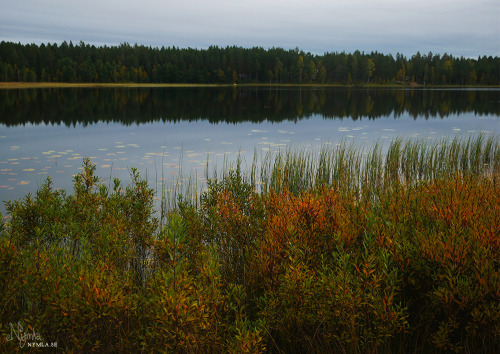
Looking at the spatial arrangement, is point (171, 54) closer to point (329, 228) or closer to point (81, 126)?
point (81, 126)

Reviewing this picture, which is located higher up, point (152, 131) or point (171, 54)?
point (171, 54)

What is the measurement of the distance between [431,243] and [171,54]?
152010mm

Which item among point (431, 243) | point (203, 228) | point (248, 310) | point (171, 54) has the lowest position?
point (248, 310)

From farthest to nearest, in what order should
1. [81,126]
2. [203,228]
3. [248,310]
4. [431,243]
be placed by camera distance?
[81,126] → [203,228] → [248,310] → [431,243]

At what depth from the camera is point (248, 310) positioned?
4.29m

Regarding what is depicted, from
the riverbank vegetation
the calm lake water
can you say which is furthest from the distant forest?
the riverbank vegetation

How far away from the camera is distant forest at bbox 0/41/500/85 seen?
122m

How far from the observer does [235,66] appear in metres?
143

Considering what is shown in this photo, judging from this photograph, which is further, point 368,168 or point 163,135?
point 163,135

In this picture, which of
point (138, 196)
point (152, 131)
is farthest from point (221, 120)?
point (138, 196)
